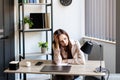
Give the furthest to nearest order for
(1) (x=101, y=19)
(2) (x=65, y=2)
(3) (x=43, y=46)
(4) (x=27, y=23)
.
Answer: (2) (x=65, y=2) → (1) (x=101, y=19) → (3) (x=43, y=46) → (4) (x=27, y=23)

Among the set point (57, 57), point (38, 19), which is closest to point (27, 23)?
point (38, 19)

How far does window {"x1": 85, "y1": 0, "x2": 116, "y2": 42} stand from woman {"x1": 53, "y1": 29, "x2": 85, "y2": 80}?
154cm

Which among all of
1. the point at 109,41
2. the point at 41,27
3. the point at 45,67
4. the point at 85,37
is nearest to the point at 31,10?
the point at 41,27

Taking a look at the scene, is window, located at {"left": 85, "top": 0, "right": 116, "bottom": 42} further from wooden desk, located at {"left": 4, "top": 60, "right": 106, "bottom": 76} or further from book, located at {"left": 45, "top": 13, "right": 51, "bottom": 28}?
wooden desk, located at {"left": 4, "top": 60, "right": 106, "bottom": 76}

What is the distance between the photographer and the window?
4.73 m

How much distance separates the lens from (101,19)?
503 cm

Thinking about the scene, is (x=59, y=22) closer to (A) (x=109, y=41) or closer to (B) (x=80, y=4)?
(B) (x=80, y=4)

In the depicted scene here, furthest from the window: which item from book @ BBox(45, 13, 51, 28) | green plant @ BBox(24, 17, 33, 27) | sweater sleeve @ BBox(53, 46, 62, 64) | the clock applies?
sweater sleeve @ BBox(53, 46, 62, 64)

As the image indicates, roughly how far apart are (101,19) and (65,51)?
1785 millimetres

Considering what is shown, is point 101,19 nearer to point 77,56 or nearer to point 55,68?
point 77,56

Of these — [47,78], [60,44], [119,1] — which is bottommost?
[47,78]

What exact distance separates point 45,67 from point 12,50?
1.93 m

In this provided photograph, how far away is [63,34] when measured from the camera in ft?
11.2

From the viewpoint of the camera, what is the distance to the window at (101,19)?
4734 millimetres
